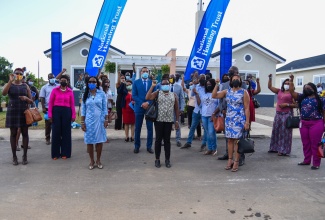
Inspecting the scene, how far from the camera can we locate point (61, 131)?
22.3ft

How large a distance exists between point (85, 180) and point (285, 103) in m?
4.77

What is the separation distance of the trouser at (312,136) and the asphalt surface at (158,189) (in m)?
0.29

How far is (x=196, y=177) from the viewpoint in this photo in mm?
5477

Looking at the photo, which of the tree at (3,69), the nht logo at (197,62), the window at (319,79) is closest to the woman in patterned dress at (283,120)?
the nht logo at (197,62)

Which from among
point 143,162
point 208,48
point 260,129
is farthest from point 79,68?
point 143,162

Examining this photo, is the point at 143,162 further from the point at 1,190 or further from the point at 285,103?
the point at 285,103

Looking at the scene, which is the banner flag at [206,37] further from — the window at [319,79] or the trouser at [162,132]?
the window at [319,79]

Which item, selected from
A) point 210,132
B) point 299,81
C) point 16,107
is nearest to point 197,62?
point 210,132

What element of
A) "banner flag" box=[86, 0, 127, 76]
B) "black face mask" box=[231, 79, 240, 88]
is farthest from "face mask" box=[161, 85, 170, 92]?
"banner flag" box=[86, 0, 127, 76]

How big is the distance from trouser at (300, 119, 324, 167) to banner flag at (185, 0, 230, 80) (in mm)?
4871

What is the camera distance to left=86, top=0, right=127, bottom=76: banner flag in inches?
369

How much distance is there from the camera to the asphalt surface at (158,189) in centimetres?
397

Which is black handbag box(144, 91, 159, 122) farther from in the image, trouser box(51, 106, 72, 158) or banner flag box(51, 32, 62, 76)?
banner flag box(51, 32, 62, 76)

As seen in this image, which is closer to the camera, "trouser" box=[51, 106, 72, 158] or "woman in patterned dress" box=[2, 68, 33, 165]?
"woman in patterned dress" box=[2, 68, 33, 165]
